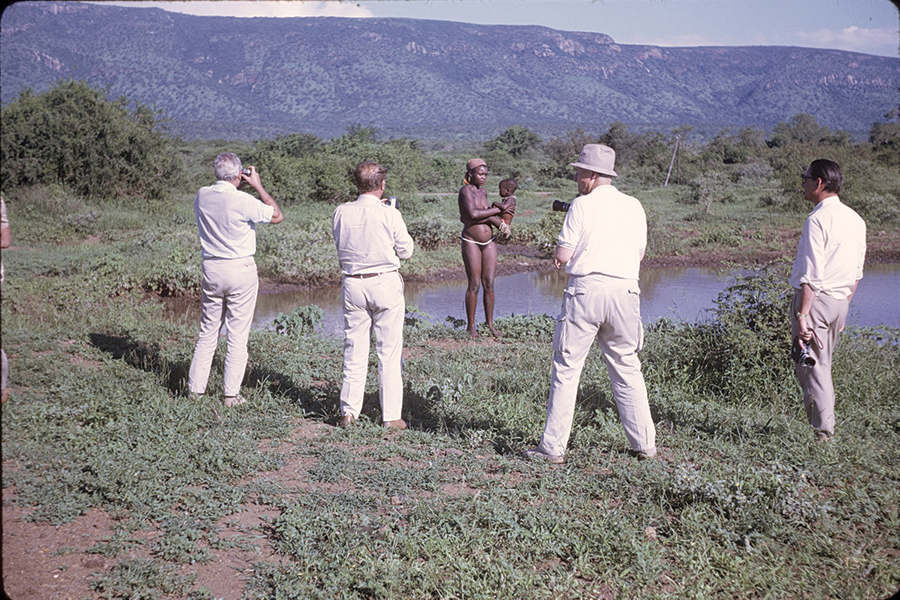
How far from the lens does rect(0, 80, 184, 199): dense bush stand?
18375 mm

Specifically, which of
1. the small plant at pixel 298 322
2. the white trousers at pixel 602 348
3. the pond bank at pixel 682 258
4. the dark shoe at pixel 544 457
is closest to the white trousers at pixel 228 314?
the dark shoe at pixel 544 457

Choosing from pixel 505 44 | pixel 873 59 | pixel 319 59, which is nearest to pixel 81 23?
pixel 319 59

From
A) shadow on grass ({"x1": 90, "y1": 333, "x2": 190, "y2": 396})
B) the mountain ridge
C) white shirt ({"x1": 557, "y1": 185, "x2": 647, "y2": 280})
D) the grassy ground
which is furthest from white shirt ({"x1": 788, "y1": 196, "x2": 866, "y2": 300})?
the mountain ridge

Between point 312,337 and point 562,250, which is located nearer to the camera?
point 562,250

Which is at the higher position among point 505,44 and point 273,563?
point 505,44

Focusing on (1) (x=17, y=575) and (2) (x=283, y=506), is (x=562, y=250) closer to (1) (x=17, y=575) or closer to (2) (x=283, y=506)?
(2) (x=283, y=506)

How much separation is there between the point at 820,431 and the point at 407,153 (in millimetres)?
23478

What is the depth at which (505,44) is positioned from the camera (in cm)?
13062

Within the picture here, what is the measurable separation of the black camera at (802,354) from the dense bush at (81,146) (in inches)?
733

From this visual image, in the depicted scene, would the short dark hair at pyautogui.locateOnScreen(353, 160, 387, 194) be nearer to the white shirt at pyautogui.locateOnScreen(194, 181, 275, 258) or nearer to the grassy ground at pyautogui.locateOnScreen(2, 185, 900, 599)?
the white shirt at pyautogui.locateOnScreen(194, 181, 275, 258)

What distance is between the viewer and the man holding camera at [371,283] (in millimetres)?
4641

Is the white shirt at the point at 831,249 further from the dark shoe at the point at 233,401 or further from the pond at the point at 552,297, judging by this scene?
the pond at the point at 552,297

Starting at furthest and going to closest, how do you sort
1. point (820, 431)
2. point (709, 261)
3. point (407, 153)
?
point (407, 153), point (709, 261), point (820, 431)

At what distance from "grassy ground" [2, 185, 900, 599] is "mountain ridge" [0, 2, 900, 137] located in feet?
366
